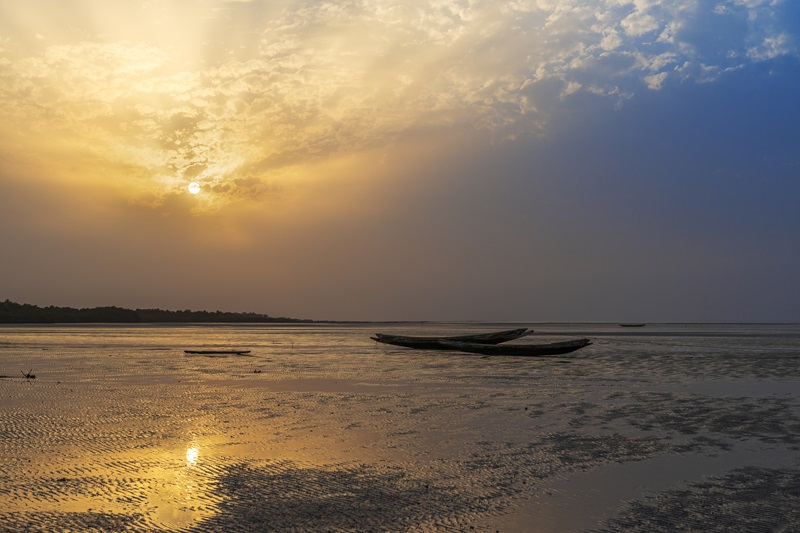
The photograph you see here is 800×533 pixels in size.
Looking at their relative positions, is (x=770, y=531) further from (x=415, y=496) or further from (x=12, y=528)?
(x=12, y=528)

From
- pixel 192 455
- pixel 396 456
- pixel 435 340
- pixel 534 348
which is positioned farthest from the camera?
pixel 435 340

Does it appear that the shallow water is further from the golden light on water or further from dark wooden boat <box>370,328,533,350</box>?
dark wooden boat <box>370,328,533,350</box>

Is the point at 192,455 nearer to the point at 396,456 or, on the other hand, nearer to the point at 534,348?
the point at 396,456

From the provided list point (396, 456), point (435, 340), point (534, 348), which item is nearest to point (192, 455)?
point (396, 456)

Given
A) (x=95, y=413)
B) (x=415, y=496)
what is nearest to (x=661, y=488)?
(x=415, y=496)

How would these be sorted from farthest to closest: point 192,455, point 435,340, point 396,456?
point 435,340
point 396,456
point 192,455

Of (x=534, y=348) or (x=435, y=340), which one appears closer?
(x=534, y=348)

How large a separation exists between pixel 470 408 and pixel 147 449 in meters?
7.09

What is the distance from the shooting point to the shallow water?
6324mm

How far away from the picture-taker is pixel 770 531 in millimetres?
5914

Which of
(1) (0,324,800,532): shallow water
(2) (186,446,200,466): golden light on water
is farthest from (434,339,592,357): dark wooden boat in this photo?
(2) (186,446,200,466): golden light on water

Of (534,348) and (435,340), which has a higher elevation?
(435,340)

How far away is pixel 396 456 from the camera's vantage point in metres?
9.09

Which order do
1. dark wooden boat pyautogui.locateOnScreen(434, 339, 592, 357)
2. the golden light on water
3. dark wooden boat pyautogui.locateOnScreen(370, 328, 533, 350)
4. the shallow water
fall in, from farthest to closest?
dark wooden boat pyautogui.locateOnScreen(370, 328, 533, 350) < dark wooden boat pyautogui.locateOnScreen(434, 339, 592, 357) < the golden light on water < the shallow water
